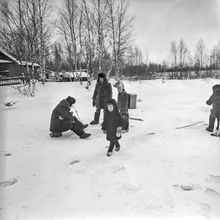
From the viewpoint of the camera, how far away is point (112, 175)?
3520mm

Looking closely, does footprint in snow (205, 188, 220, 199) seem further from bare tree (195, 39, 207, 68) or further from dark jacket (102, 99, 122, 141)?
bare tree (195, 39, 207, 68)

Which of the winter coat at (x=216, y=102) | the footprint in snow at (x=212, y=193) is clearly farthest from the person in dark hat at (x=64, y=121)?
the winter coat at (x=216, y=102)

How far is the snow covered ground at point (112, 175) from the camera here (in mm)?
2678

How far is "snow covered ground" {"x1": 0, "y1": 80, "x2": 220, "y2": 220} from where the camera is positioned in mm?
2678

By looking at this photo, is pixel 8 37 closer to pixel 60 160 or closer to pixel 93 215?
pixel 60 160

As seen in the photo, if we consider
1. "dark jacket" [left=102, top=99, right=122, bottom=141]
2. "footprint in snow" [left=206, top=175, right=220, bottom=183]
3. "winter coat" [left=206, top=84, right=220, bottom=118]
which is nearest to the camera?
"footprint in snow" [left=206, top=175, right=220, bottom=183]

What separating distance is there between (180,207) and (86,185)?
53.0 inches

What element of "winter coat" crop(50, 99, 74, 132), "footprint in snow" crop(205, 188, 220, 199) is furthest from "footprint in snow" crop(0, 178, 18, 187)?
"footprint in snow" crop(205, 188, 220, 199)

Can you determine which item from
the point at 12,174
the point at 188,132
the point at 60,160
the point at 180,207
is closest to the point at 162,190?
the point at 180,207

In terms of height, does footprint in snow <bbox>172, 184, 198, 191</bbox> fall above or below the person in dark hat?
Answer: below

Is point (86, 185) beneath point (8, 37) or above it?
beneath

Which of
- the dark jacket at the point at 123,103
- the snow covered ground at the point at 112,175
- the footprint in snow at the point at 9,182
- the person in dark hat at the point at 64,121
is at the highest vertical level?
the dark jacket at the point at 123,103

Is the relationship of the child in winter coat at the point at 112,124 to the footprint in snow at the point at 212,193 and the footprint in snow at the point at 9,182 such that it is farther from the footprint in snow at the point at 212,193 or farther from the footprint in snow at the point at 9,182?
the footprint in snow at the point at 212,193

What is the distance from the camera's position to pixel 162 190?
9.96 feet
